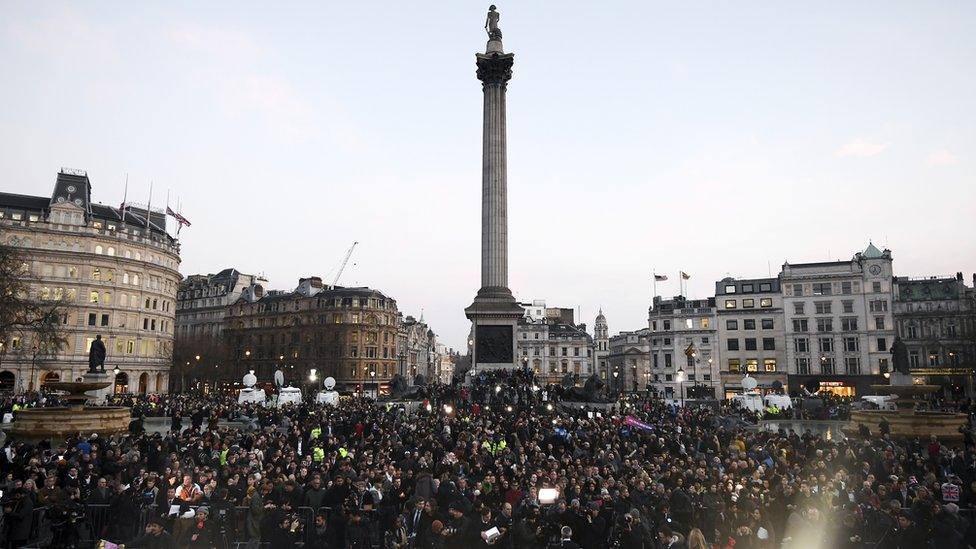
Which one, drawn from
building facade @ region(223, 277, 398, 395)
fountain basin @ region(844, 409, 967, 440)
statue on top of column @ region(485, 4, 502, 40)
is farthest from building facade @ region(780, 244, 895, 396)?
building facade @ region(223, 277, 398, 395)

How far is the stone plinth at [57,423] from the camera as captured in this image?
69.4 ft

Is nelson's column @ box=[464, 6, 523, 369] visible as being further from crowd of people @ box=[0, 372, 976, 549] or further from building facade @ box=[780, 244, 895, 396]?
building facade @ box=[780, 244, 895, 396]

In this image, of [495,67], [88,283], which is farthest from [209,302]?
[495,67]

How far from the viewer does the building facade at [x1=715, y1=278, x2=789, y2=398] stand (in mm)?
78062

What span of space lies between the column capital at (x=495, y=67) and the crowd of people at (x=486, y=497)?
38939mm

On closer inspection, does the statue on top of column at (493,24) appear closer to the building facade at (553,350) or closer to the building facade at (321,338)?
the building facade at (321,338)

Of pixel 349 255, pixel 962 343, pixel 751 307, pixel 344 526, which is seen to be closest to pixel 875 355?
pixel 962 343

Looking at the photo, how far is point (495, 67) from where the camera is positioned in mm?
51938

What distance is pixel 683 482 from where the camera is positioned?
1401 cm

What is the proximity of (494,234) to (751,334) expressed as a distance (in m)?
47.1

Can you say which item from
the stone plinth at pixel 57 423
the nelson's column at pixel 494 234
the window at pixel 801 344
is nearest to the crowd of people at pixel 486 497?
the stone plinth at pixel 57 423

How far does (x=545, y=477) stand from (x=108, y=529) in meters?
9.34

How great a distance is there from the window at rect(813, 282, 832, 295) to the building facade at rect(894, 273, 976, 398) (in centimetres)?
756

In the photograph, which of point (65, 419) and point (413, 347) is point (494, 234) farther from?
point (413, 347)
